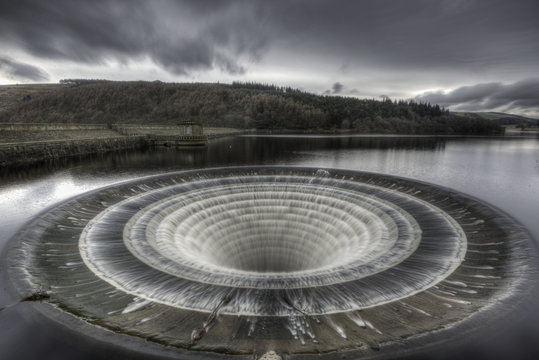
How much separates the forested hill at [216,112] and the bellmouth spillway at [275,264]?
113m

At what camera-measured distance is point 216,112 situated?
144500 mm

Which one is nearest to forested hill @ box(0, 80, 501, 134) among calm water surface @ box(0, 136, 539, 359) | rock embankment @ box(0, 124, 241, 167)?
rock embankment @ box(0, 124, 241, 167)

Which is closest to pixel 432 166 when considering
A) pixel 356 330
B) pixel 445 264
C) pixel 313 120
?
pixel 445 264

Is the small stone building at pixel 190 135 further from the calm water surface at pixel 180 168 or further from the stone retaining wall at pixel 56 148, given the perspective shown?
the calm water surface at pixel 180 168

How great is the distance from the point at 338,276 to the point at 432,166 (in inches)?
1331

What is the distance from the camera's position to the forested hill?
132 meters

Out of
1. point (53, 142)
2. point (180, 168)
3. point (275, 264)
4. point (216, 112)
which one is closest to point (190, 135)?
point (53, 142)

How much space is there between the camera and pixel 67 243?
1197 centimetres

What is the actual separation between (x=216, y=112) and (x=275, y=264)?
136 metres

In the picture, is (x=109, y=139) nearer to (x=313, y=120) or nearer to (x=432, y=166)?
(x=432, y=166)

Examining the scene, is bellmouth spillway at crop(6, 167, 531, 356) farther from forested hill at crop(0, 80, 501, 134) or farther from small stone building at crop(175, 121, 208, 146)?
forested hill at crop(0, 80, 501, 134)

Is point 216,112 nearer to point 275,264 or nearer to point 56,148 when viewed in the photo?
point 56,148

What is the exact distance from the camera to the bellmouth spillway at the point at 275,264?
719 centimetres

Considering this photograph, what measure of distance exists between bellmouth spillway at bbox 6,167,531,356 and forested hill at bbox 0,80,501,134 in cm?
11262
